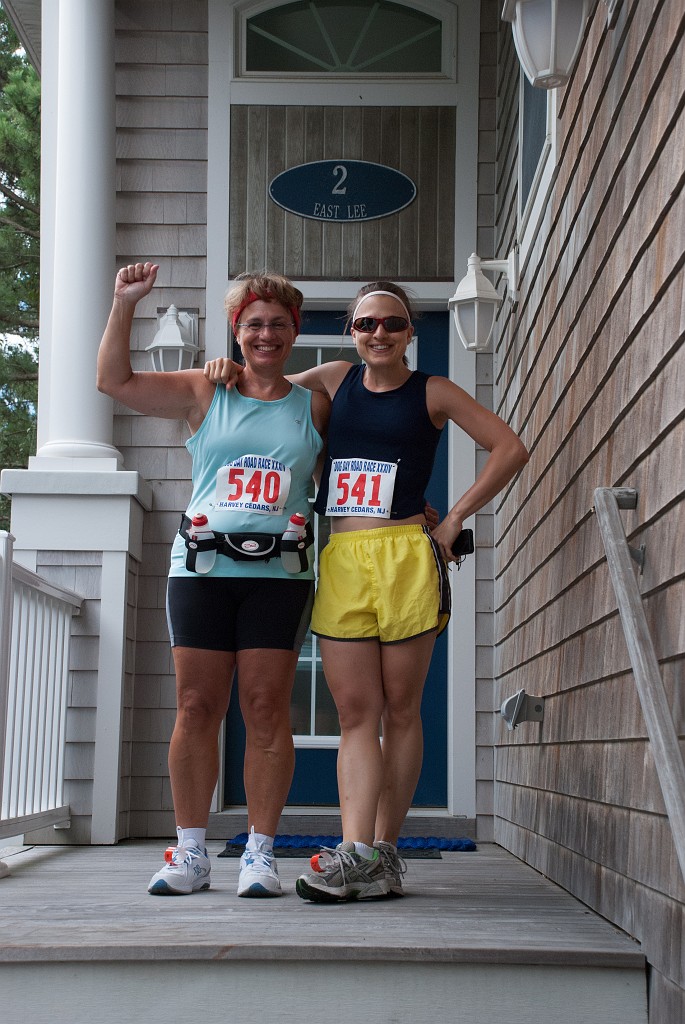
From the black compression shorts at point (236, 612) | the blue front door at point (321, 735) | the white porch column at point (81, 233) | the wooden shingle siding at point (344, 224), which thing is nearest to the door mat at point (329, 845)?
the blue front door at point (321, 735)

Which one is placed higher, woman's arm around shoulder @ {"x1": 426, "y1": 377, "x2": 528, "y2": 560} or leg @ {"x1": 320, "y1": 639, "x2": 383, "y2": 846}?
woman's arm around shoulder @ {"x1": 426, "y1": 377, "x2": 528, "y2": 560}

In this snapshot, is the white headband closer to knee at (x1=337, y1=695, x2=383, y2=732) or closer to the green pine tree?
knee at (x1=337, y1=695, x2=383, y2=732)

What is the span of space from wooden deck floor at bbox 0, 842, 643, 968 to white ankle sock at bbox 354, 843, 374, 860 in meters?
0.10


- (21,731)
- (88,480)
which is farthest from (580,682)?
(88,480)

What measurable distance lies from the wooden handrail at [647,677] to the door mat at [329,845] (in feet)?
6.43

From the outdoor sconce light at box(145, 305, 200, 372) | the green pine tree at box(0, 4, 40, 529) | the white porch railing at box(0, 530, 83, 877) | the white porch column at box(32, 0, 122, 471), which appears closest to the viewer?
the white porch railing at box(0, 530, 83, 877)

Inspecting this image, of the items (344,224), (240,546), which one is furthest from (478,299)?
(240,546)

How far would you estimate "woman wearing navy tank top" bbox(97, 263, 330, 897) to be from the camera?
2.50 meters

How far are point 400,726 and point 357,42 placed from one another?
3198mm

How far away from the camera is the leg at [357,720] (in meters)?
2.40

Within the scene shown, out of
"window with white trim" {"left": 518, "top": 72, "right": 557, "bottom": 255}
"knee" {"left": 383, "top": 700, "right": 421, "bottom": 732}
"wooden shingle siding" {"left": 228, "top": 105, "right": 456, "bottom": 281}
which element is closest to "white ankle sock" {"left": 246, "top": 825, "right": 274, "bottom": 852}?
"knee" {"left": 383, "top": 700, "right": 421, "bottom": 732}

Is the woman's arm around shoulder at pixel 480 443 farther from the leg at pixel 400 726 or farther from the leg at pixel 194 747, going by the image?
the leg at pixel 194 747

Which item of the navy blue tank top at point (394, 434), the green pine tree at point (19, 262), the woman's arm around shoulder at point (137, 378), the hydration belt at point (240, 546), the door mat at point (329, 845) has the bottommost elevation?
the door mat at point (329, 845)

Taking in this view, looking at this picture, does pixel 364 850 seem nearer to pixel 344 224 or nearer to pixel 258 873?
pixel 258 873
